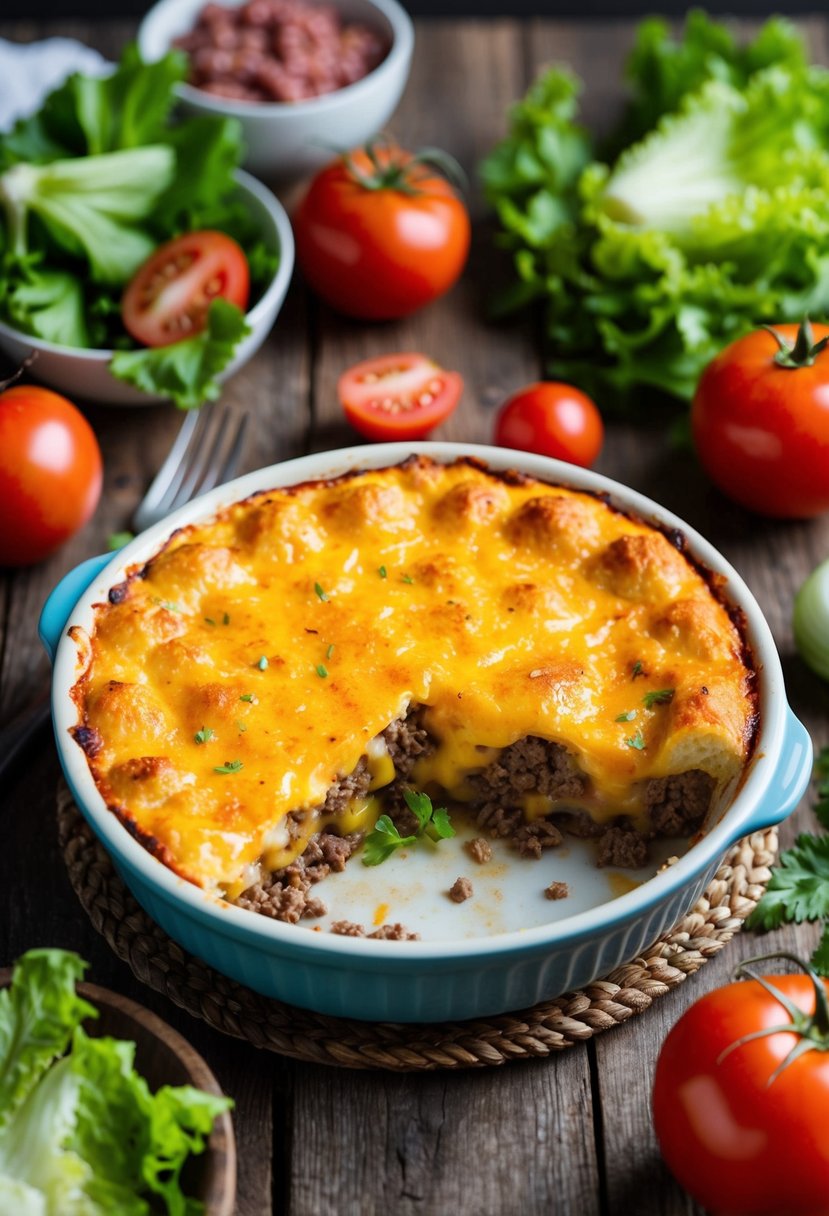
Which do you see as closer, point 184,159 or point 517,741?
point 517,741

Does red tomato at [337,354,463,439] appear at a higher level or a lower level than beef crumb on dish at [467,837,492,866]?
higher

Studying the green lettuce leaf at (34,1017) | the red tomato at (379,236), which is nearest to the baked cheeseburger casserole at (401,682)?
the green lettuce leaf at (34,1017)

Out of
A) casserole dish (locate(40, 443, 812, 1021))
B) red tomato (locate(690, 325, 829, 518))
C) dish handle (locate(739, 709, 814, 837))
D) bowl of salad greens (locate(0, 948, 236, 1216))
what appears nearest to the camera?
bowl of salad greens (locate(0, 948, 236, 1216))

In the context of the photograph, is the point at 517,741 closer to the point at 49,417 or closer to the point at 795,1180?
the point at 795,1180

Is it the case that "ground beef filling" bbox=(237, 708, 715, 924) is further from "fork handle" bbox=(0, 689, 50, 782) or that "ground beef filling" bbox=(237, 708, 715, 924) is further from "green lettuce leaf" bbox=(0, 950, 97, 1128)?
"fork handle" bbox=(0, 689, 50, 782)

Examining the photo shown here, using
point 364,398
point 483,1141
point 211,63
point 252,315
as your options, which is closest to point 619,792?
point 483,1141

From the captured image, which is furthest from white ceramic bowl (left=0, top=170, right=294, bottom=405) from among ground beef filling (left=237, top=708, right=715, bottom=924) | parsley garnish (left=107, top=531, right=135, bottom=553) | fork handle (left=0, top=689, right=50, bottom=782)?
ground beef filling (left=237, top=708, right=715, bottom=924)

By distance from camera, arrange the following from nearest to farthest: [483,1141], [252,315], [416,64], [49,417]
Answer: [483,1141]
[49,417]
[252,315]
[416,64]
